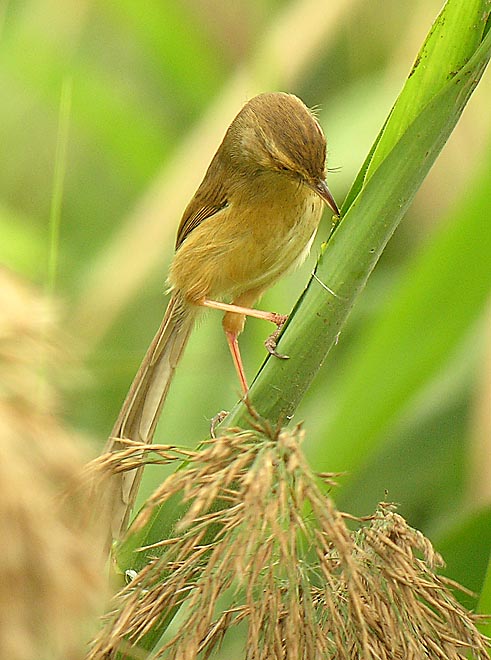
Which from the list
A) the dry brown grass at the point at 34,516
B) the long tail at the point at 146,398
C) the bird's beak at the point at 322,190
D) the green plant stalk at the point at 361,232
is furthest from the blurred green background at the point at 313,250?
the dry brown grass at the point at 34,516

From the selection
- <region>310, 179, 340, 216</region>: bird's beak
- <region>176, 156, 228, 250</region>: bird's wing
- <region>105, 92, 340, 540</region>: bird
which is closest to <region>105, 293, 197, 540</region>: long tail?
<region>105, 92, 340, 540</region>: bird

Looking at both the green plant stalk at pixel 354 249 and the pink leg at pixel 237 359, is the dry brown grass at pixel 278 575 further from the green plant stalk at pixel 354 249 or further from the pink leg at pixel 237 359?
the pink leg at pixel 237 359

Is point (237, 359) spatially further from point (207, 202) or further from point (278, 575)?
point (278, 575)

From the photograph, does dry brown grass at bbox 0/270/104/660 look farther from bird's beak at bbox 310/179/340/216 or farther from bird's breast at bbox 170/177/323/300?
bird's breast at bbox 170/177/323/300

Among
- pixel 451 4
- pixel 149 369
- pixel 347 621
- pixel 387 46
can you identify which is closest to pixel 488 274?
pixel 149 369

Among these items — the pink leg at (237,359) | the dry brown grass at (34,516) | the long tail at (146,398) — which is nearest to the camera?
the dry brown grass at (34,516)
